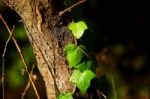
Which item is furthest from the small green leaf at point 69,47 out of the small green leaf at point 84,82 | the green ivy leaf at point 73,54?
the small green leaf at point 84,82

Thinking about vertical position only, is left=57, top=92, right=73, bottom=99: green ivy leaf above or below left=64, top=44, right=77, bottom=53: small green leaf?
below

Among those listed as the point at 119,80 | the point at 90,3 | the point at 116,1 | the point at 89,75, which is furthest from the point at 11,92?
the point at 89,75

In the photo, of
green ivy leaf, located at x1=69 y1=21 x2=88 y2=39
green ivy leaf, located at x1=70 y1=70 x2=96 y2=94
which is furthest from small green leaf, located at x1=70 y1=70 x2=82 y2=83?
green ivy leaf, located at x1=69 y1=21 x2=88 y2=39

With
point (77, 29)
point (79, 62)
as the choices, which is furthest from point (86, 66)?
point (77, 29)

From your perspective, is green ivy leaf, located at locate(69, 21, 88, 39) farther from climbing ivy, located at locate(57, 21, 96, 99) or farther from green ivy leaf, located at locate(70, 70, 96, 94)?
green ivy leaf, located at locate(70, 70, 96, 94)

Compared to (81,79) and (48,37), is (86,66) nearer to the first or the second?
(81,79)

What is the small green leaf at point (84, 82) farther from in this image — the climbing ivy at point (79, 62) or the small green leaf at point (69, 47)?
the small green leaf at point (69, 47)
